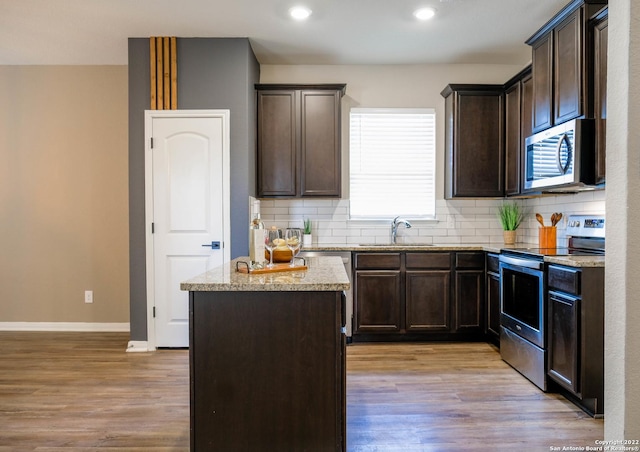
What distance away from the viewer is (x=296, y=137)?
13.4 feet

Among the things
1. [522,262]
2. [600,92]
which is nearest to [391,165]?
[522,262]

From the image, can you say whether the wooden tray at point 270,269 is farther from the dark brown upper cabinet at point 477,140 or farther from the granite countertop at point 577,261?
the dark brown upper cabinet at point 477,140

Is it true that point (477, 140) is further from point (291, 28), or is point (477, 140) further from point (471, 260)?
point (291, 28)

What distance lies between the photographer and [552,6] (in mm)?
3160

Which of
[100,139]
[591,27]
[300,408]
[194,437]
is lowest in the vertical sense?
[194,437]

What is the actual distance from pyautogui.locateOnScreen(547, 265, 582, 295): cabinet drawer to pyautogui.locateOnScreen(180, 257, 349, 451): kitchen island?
1.61 metres

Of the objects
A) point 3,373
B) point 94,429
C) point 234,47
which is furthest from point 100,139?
point 94,429

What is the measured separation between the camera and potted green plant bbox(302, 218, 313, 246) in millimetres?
4160

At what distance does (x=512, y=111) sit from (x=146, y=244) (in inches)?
141

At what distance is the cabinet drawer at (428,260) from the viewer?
3857mm

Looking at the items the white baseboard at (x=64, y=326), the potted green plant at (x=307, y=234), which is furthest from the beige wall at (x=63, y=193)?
the potted green plant at (x=307, y=234)

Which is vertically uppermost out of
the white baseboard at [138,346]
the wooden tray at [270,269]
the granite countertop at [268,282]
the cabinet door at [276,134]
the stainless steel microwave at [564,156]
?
the cabinet door at [276,134]

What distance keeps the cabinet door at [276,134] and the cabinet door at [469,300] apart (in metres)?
1.97

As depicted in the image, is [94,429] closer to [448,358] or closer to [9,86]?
[448,358]
